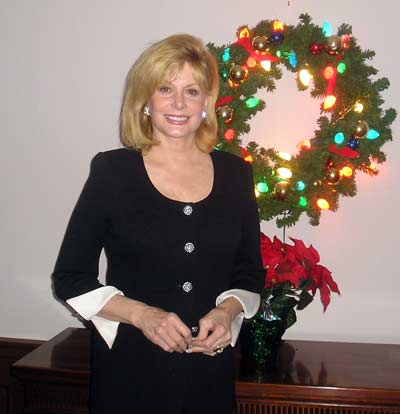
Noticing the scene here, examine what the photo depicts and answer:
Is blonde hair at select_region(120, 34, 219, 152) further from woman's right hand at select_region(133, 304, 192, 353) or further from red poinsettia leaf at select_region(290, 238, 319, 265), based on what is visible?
red poinsettia leaf at select_region(290, 238, 319, 265)

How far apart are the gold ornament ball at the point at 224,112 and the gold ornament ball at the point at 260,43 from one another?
0.22 metres

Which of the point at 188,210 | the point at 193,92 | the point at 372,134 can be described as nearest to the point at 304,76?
the point at 372,134

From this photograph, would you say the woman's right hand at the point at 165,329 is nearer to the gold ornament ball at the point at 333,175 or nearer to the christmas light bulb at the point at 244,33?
the gold ornament ball at the point at 333,175

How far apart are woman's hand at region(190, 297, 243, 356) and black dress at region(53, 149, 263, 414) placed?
0.07 meters

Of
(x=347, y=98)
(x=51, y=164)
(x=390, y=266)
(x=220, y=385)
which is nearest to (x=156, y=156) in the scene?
(x=220, y=385)

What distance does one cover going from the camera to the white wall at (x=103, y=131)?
2180mm

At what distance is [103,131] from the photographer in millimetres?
2301

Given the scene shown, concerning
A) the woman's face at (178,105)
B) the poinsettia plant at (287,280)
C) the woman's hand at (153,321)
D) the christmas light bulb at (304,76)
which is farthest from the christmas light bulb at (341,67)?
the woman's hand at (153,321)

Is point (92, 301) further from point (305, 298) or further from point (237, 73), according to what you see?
point (237, 73)

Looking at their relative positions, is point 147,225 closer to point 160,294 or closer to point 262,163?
point 160,294

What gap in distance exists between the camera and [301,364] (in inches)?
74.6

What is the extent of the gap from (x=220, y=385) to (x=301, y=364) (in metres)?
0.60

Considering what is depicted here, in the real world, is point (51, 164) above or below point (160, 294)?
above

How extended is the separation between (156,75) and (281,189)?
0.73 metres
